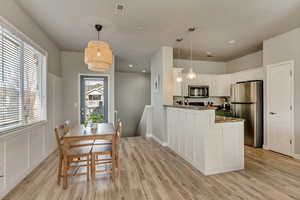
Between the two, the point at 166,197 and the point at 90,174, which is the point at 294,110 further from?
the point at 90,174

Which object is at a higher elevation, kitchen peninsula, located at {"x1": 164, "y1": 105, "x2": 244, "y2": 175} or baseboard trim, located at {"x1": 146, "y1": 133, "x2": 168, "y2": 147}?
kitchen peninsula, located at {"x1": 164, "y1": 105, "x2": 244, "y2": 175}

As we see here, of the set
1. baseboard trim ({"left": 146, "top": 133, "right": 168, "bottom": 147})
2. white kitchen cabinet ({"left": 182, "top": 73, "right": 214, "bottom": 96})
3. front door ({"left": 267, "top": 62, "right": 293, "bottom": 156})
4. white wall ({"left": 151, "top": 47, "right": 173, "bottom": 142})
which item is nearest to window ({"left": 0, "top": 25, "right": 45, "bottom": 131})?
white wall ({"left": 151, "top": 47, "right": 173, "bottom": 142})

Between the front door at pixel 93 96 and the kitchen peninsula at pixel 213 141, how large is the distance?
3143mm

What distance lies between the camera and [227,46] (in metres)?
4.38

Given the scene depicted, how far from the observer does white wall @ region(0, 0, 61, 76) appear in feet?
7.13

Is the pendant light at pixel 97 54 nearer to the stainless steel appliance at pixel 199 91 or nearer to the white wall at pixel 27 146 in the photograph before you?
the white wall at pixel 27 146

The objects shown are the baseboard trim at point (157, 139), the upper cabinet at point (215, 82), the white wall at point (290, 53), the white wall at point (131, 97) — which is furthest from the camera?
the white wall at point (131, 97)

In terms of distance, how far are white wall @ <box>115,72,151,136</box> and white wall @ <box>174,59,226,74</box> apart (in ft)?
10.0

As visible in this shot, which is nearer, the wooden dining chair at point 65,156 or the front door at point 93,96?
the wooden dining chair at point 65,156

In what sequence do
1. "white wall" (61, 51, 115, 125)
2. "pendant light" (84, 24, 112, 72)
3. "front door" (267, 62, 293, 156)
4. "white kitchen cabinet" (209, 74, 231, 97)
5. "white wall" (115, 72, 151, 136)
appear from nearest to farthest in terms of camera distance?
"pendant light" (84, 24, 112, 72) < "front door" (267, 62, 293, 156) < "white wall" (61, 51, 115, 125) < "white kitchen cabinet" (209, 74, 231, 97) < "white wall" (115, 72, 151, 136)

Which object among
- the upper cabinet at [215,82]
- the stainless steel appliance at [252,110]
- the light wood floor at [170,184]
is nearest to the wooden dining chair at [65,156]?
the light wood floor at [170,184]

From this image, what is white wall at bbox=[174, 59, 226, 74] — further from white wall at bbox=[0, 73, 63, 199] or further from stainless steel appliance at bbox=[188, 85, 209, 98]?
white wall at bbox=[0, 73, 63, 199]

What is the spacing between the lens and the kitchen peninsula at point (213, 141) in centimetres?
261

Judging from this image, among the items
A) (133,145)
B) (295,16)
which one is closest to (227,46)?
(295,16)
